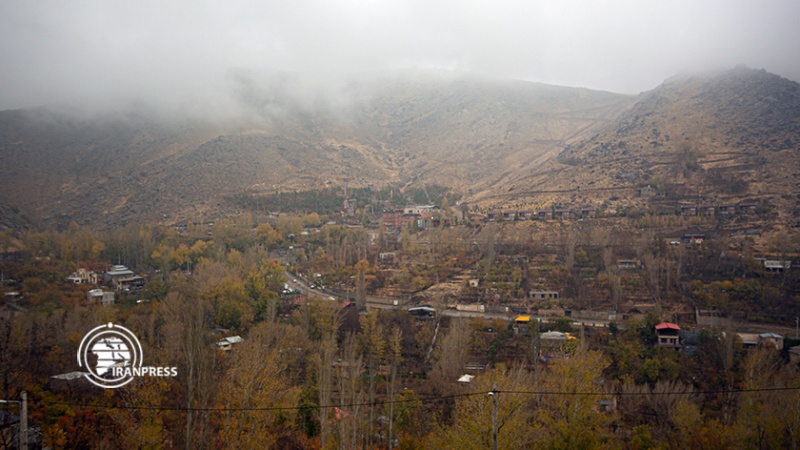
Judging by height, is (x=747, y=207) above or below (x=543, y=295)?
above

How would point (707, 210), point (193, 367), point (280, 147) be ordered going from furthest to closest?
point (280, 147)
point (707, 210)
point (193, 367)

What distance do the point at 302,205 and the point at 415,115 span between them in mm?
65816

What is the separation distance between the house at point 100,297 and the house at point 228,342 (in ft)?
27.5

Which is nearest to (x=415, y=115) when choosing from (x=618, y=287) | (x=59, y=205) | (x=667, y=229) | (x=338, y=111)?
(x=338, y=111)

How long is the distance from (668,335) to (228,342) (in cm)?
2227

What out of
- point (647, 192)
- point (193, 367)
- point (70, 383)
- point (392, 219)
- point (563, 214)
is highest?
point (647, 192)

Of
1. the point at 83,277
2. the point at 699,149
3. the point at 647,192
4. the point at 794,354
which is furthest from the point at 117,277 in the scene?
the point at 699,149

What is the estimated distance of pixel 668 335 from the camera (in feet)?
88.8

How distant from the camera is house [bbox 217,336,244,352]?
25.0m

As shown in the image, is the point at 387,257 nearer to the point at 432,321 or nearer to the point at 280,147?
the point at 432,321

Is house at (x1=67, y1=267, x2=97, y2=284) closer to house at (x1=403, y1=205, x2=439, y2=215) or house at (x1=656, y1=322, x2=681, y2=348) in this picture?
house at (x1=656, y1=322, x2=681, y2=348)

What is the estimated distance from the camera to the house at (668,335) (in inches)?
1058

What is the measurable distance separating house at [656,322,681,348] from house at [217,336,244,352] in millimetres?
20972

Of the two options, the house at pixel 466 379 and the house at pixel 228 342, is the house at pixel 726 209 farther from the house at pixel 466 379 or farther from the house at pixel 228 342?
the house at pixel 228 342
